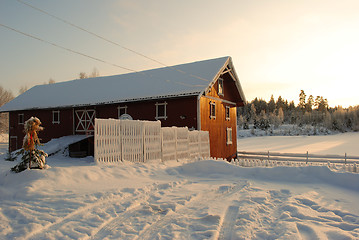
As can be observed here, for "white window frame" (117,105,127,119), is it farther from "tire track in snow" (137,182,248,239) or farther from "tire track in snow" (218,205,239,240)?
"tire track in snow" (218,205,239,240)

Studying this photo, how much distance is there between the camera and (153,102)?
64.2ft

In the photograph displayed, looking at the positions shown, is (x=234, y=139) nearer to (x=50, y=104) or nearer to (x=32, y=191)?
(x=50, y=104)

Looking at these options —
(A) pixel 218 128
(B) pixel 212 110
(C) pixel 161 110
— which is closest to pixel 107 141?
(C) pixel 161 110

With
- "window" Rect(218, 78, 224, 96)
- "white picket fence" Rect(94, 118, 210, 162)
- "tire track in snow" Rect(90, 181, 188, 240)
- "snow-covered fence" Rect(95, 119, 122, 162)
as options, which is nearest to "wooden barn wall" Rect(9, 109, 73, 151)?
"white picket fence" Rect(94, 118, 210, 162)

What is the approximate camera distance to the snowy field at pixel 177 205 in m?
4.48

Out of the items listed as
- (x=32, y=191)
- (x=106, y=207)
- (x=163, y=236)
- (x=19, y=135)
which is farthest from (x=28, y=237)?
(x=19, y=135)

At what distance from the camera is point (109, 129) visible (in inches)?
430

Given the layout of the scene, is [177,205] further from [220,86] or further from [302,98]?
[302,98]

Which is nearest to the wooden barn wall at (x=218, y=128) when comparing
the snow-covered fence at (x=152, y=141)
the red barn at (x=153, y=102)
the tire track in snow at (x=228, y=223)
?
the red barn at (x=153, y=102)

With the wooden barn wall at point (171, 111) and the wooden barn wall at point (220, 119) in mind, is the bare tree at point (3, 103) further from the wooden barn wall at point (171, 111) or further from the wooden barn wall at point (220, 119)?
the wooden barn wall at point (220, 119)

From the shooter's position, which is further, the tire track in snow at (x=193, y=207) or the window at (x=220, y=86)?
the window at (x=220, y=86)

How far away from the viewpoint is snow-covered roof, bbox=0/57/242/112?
1906cm

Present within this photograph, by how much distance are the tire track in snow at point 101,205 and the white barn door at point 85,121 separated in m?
15.2

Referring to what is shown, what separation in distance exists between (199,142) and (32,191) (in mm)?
11369
